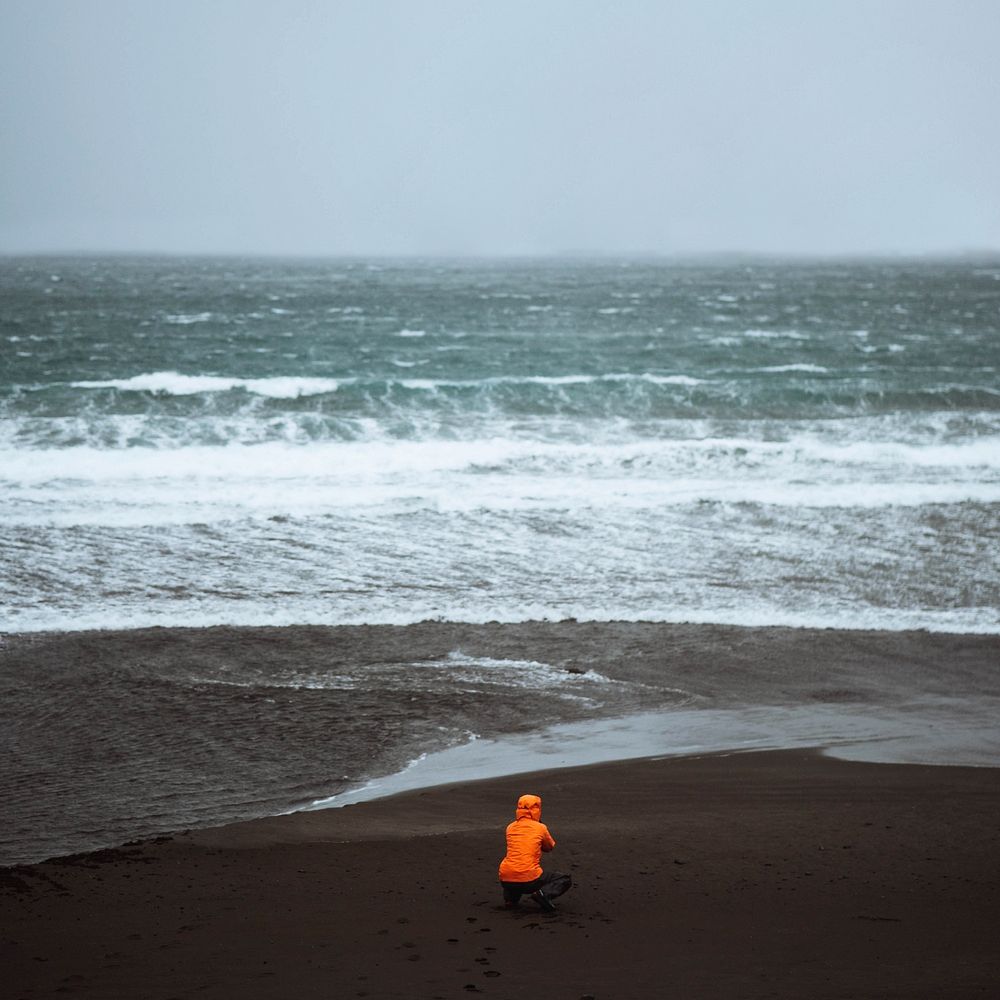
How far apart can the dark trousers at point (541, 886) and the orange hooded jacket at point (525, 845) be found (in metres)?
0.03

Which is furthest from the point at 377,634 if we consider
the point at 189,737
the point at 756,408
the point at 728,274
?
the point at 728,274

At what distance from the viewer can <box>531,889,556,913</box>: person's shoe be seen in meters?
6.12

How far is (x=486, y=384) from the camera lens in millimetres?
30172

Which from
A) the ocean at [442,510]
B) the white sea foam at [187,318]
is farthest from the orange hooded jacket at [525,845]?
the white sea foam at [187,318]

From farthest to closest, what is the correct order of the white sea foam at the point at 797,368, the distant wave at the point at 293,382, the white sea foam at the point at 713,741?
the white sea foam at the point at 797,368 < the distant wave at the point at 293,382 < the white sea foam at the point at 713,741

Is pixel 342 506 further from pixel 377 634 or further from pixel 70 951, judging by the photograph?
pixel 70 951

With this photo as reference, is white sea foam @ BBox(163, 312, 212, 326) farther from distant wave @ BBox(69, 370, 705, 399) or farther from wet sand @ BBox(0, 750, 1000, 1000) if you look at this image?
wet sand @ BBox(0, 750, 1000, 1000)

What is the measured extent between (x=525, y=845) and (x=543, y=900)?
31 cm

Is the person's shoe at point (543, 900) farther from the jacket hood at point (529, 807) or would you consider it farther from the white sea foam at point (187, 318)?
the white sea foam at point (187, 318)

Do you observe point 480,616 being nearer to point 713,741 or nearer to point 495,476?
point 713,741

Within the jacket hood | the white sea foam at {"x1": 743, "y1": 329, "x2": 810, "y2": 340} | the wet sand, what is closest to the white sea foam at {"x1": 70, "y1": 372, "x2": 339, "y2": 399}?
the white sea foam at {"x1": 743, "y1": 329, "x2": 810, "y2": 340}

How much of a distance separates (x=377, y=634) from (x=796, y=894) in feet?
21.5

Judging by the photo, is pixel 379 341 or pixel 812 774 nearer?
pixel 812 774

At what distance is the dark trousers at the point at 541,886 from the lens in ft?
20.1
